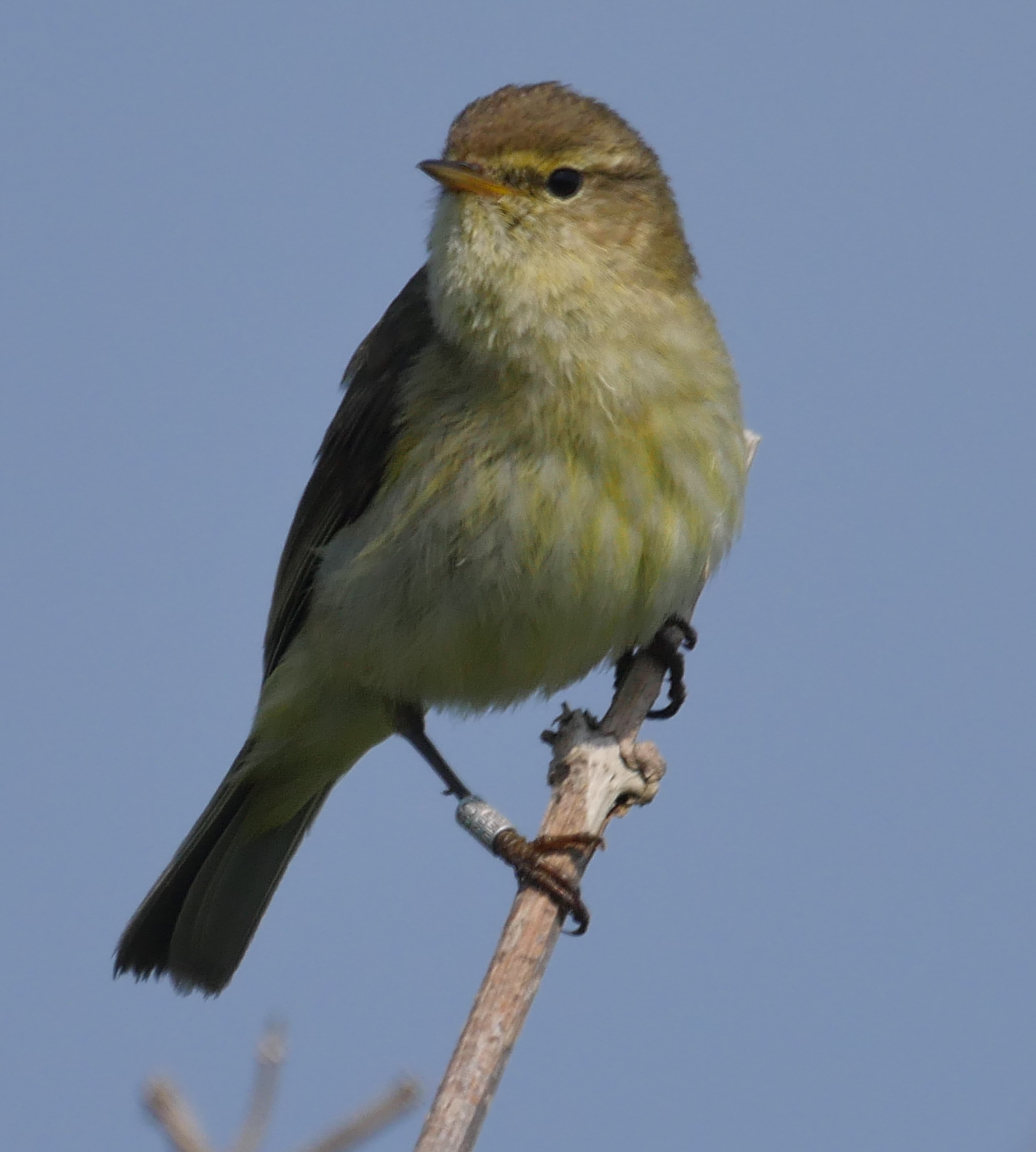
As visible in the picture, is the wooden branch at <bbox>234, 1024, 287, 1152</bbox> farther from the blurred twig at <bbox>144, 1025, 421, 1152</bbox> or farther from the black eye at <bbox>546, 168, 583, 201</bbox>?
the black eye at <bbox>546, 168, 583, 201</bbox>

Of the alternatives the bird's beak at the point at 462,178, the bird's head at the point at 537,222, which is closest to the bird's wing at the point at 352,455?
the bird's head at the point at 537,222

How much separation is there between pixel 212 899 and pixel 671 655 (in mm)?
1981

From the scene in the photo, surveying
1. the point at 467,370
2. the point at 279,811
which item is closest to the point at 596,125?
the point at 467,370

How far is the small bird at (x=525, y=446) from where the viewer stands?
16.4ft

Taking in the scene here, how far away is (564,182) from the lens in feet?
17.0

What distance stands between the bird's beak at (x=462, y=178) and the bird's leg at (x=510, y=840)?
182 cm

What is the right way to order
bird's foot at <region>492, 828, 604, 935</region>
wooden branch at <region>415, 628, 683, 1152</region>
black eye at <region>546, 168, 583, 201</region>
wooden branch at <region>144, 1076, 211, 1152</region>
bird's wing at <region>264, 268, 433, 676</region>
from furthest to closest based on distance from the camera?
bird's wing at <region>264, 268, 433, 676</region>, black eye at <region>546, 168, 583, 201</region>, bird's foot at <region>492, 828, 604, 935</region>, wooden branch at <region>415, 628, 683, 1152</region>, wooden branch at <region>144, 1076, 211, 1152</region>

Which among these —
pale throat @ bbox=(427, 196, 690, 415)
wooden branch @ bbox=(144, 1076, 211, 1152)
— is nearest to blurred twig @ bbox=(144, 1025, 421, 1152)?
wooden branch @ bbox=(144, 1076, 211, 1152)

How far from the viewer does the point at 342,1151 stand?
2.71 m

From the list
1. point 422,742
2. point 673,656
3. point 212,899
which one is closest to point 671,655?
point 673,656

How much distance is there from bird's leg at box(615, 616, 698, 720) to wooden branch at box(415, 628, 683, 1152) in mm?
82

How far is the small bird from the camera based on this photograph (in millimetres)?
4992

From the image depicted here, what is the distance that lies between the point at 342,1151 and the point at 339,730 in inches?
130

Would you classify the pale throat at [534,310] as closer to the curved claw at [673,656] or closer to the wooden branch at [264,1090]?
the curved claw at [673,656]
